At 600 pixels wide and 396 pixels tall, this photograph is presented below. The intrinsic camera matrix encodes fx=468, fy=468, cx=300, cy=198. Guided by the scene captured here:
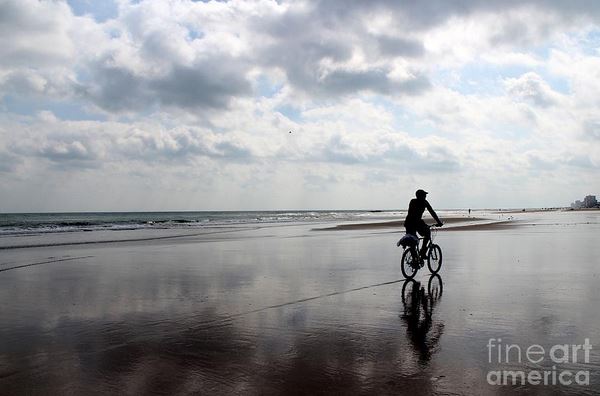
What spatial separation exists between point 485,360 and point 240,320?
3.89m

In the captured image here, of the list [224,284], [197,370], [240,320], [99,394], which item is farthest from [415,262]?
[99,394]

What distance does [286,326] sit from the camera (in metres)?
7.34

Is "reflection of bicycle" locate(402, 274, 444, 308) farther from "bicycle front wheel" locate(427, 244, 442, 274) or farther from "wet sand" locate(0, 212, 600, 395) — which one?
"bicycle front wheel" locate(427, 244, 442, 274)

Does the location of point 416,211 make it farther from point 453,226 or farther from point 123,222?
point 123,222

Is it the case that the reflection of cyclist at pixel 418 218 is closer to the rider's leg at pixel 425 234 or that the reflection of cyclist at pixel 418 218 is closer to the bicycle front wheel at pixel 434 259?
the rider's leg at pixel 425 234

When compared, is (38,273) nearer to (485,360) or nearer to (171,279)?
(171,279)

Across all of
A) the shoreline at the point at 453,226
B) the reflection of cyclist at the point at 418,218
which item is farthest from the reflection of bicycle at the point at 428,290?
the shoreline at the point at 453,226

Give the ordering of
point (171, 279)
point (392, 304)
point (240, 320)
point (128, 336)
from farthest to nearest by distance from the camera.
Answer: point (171, 279) → point (392, 304) → point (240, 320) → point (128, 336)

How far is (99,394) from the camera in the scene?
187 inches

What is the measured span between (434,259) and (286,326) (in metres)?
6.91

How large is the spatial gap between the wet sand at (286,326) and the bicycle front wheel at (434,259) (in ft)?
0.99

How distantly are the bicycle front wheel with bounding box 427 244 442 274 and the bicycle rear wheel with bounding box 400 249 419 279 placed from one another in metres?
0.66

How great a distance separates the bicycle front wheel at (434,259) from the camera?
42.2 feet

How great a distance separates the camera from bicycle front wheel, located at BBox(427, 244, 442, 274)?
12.9 metres
